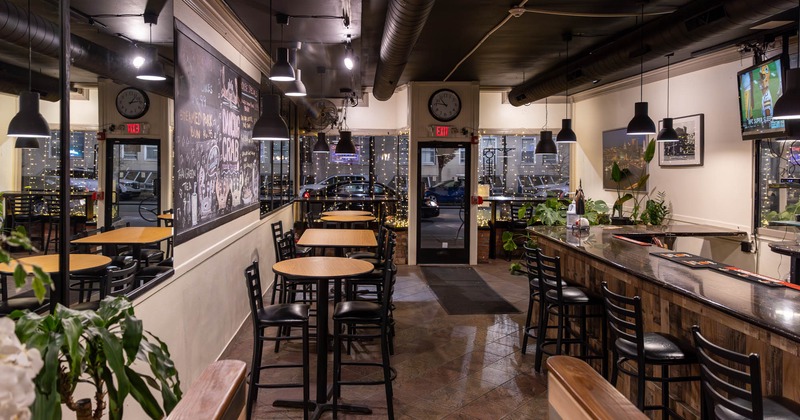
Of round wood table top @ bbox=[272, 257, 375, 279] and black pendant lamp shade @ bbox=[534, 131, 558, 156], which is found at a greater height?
black pendant lamp shade @ bbox=[534, 131, 558, 156]

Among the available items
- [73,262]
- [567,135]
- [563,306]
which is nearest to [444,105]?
[567,135]

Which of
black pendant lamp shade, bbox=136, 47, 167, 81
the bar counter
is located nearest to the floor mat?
the bar counter

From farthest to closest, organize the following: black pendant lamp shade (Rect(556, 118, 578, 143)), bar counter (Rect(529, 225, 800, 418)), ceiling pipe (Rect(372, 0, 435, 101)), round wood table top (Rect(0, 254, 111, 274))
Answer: black pendant lamp shade (Rect(556, 118, 578, 143)) → ceiling pipe (Rect(372, 0, 435, 101)) → bar counter (Rect(529, 225, 800, 418)) → round wood table top (Rect(0, 254, 111, 274))

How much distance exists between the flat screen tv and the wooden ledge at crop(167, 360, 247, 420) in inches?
218

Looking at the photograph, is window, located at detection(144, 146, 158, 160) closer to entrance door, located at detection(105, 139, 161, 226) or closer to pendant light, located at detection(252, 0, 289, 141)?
entrance door, located at detection(105, 139, 161, 226)

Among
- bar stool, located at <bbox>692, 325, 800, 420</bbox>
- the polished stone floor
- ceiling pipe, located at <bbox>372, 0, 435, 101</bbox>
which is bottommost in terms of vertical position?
the polished stone floor

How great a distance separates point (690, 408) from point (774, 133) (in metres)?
3.60

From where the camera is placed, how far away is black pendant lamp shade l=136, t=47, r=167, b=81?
11.2 feet

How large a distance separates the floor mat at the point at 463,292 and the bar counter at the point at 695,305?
70.4 inches

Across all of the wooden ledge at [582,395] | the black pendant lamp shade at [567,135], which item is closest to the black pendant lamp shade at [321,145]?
the black pendant lamp shade at [567,135]

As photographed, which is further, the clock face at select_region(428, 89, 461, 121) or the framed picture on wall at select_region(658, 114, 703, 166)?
the clock face at select_region(428, 89, 461, 121)

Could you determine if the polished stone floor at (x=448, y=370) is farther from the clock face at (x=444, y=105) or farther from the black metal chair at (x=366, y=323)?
the clock face at (x=444, y=105)

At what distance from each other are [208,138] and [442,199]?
6145mm

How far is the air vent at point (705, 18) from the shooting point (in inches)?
161
